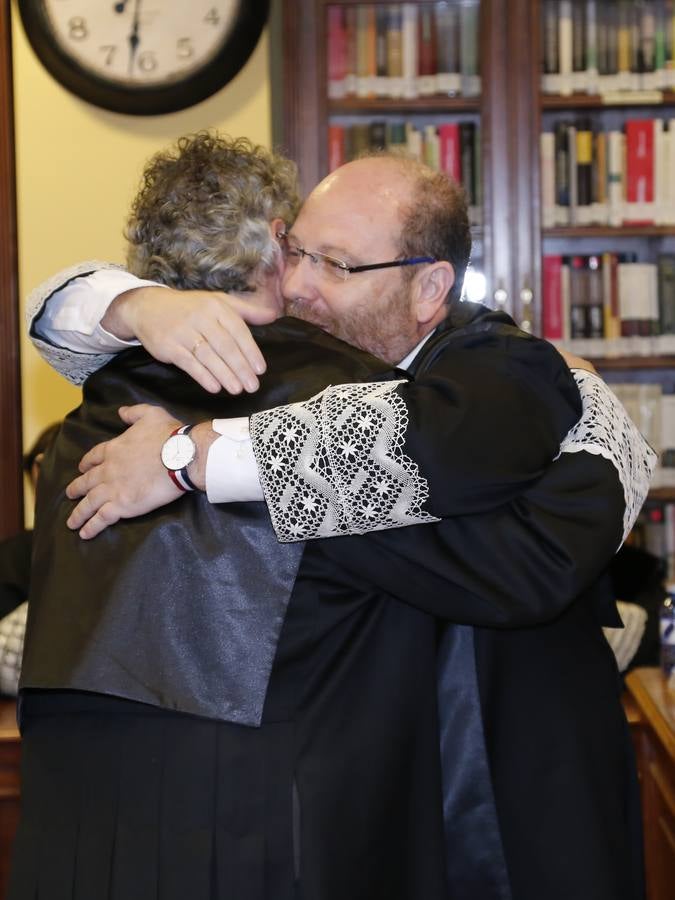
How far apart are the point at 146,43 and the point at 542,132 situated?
1.25 meters

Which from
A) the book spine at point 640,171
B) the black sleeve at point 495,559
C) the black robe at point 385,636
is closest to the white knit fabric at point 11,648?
the black robe at point 385,636

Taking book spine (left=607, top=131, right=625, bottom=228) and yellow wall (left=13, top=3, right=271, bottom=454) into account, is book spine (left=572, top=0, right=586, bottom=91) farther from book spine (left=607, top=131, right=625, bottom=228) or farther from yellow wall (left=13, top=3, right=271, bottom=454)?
yellow wall (left=13, top=3, right=271, bottom=454)

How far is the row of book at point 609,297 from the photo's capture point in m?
3.59

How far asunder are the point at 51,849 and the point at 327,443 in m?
0.55

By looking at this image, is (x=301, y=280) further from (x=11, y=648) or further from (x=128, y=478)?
(x=11, y=648)

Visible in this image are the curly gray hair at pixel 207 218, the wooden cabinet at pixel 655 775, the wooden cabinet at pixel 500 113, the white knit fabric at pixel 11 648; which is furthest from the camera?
the wooden cabinet at pixel 500 113

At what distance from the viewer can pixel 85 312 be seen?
149 cm

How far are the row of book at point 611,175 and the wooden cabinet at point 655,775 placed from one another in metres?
1.85

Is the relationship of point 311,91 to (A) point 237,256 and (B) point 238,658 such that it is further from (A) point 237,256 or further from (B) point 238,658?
(B) point 238,658

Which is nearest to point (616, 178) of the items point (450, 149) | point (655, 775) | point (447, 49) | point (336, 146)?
point (450, 149)

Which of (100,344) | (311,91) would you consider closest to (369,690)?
(100,344)

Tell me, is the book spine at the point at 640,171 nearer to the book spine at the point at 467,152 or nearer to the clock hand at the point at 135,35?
the book spine at the point at 467,152

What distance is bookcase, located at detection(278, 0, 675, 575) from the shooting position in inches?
138

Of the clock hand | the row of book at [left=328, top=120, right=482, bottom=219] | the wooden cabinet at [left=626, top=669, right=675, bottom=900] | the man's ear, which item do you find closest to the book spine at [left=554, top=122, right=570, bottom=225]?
the row of book at [left=328, top=120, right=482, bottom=219]
